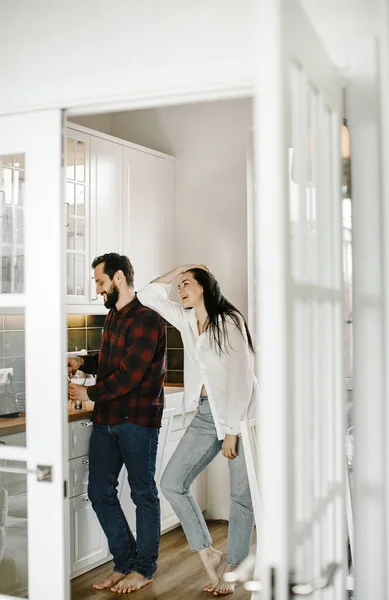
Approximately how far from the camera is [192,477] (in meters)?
3.97

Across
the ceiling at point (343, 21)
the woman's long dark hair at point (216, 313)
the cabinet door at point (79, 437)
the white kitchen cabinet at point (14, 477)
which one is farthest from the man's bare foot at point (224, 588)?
the ceiling at point (343, 21)

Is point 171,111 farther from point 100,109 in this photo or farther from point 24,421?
point 24,421

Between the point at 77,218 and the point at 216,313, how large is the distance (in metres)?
1.08

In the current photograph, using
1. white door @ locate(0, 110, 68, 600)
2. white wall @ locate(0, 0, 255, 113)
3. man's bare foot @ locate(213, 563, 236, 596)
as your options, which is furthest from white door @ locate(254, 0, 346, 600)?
man's bare foot @ locate(213, 563, 236, 596)

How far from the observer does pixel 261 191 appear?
1373 millimetres

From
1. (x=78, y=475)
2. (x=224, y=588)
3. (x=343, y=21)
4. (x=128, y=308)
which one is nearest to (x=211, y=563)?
(x=224, y=588)

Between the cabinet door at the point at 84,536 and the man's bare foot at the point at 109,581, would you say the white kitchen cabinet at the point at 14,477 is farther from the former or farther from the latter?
the man's bare foot at the point at 109,581

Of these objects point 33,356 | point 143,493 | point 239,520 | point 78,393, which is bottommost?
point 239,520

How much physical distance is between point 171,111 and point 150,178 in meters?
0.59

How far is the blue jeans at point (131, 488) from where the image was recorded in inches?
153

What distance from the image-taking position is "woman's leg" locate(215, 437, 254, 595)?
3.80 m

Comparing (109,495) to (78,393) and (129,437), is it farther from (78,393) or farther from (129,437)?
(78,393)

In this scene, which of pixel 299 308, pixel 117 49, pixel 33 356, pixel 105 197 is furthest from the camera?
pixel 105 197

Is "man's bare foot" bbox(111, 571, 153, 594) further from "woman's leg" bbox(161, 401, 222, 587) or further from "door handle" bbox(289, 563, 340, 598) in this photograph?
"door handle" bbox(289, 563, 340, 598)
